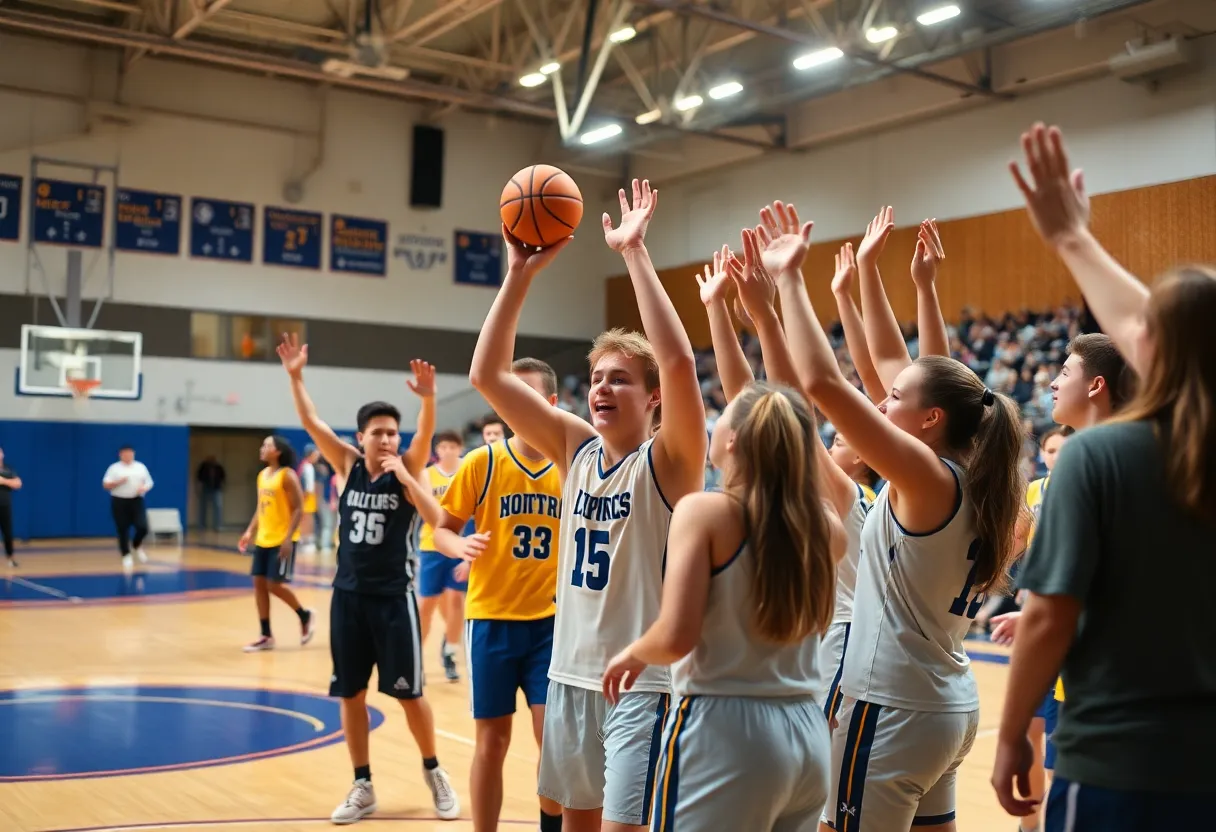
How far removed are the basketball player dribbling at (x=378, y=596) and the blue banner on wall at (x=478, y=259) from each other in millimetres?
20632

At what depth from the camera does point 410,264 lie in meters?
26.1

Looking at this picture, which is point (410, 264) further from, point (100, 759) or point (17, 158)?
point (100, 759)

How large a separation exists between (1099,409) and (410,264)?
23.6 m

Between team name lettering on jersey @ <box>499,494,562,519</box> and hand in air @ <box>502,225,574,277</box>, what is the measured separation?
53.4 inches

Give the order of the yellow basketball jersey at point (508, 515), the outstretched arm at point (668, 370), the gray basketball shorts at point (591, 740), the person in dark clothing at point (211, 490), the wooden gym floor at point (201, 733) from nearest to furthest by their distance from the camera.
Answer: the outstretched arm at point (668, 370) → the gray basketball shorts at point (591, 740) → the yellow basketball jersey at point (508, 515) → the wooden gym floor at point (201, 733) → the person in dark clothing at point (211, 490)

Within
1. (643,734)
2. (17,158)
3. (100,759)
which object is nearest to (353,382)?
(17,158)

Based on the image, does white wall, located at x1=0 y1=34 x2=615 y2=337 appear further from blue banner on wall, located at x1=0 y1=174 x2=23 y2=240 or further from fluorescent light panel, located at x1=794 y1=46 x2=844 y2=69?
fluorescent light panel, located at x1=794 y1=46 x2=844 y2=69

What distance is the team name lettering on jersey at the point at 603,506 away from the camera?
11.3 ft

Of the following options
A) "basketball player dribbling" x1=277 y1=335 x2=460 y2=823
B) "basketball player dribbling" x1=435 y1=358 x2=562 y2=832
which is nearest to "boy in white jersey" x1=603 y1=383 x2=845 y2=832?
"basketball player dribbling" x1=435 y1=358 x2=562 y2=832

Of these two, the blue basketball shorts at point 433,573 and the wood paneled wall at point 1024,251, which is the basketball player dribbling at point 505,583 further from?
the wood paneled wall at point 1024,251

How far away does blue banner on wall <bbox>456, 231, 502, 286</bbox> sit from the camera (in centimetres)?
2658

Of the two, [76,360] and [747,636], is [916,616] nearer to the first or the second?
[747,636]

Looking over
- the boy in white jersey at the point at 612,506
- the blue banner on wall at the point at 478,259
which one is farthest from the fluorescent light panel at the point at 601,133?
the boy in white jersey at the point at 612,506

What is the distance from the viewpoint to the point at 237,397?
24328 mm
